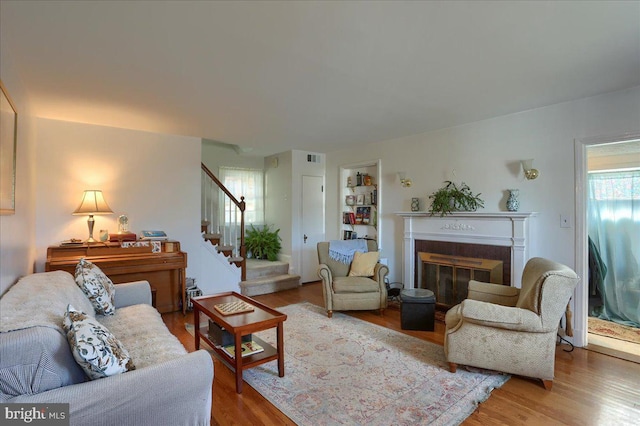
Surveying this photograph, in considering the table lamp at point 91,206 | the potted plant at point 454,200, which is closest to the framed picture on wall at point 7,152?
the table lamp at point 91,206

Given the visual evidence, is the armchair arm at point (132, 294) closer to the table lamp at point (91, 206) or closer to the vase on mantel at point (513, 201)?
the table lamp at point (91, 206)

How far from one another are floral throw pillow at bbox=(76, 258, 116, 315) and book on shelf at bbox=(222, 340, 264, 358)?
3.40 ft

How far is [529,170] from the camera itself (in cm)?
340

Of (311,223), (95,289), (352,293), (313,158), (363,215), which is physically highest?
(313,158)

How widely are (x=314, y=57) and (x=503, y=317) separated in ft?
7.78

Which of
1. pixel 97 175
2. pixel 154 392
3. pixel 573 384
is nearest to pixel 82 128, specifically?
pixel 97 175

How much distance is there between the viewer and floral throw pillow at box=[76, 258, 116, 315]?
2.53 metres

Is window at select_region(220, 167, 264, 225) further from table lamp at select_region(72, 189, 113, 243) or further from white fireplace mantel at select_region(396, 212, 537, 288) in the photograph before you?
white fireplace mantel at select_region(396, 212, 537, 288)

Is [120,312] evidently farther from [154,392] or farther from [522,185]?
[522,185]

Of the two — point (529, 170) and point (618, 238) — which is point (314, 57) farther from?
point (618, 238)

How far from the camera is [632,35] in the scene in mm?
1999

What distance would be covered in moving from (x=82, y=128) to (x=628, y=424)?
18.9ft

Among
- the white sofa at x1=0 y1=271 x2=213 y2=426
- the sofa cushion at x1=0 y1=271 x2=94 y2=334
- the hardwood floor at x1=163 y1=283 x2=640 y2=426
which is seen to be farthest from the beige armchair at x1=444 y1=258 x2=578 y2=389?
the sofa cushion at x1=0 y1=271 x2=94 y2=334

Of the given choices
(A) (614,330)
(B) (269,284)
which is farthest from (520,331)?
(B) (269,284)
